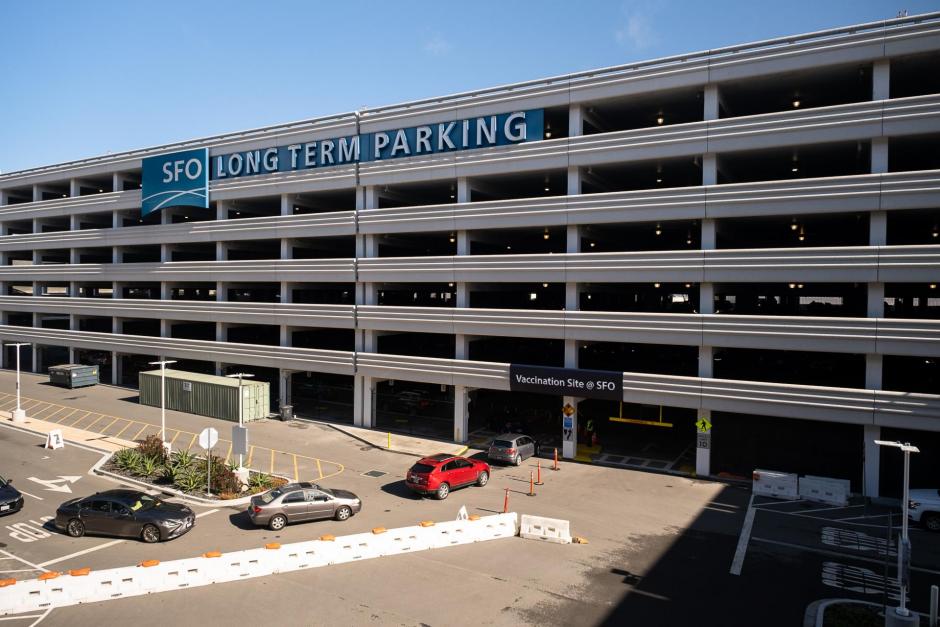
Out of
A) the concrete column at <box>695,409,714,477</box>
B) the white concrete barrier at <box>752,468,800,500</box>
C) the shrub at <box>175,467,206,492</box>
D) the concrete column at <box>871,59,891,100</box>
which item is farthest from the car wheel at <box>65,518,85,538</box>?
the concrete column at <box>871,59,891,100</box>

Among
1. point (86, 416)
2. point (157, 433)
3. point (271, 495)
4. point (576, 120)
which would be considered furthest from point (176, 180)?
point (271, 495)

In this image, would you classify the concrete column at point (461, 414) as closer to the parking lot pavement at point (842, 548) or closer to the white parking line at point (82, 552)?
the parking lot pavement at point (842, 548)

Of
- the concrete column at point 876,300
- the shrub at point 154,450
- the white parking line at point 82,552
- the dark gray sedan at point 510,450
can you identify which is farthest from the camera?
the dark gray sedan at point 510,450

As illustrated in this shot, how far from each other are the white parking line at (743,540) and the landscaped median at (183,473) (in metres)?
20.5

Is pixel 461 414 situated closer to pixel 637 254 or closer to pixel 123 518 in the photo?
pixel 637 254

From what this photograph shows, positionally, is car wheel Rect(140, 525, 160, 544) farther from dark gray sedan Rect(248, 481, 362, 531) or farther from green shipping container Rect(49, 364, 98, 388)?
green shipping container Rect(49, 364, 98, 388)

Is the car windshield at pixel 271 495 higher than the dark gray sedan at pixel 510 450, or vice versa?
the car windshield at pixel 271 495

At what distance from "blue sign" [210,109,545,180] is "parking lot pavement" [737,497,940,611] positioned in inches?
967

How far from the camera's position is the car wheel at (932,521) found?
2548cm

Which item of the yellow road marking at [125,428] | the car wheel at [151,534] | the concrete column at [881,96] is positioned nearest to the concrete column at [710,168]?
the concrete column at [881,96]

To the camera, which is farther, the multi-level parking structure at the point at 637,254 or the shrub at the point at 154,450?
the shrub at the point at 154,450

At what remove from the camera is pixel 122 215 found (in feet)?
195

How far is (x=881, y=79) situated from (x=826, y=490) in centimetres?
1978

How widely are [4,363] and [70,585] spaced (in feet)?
223
